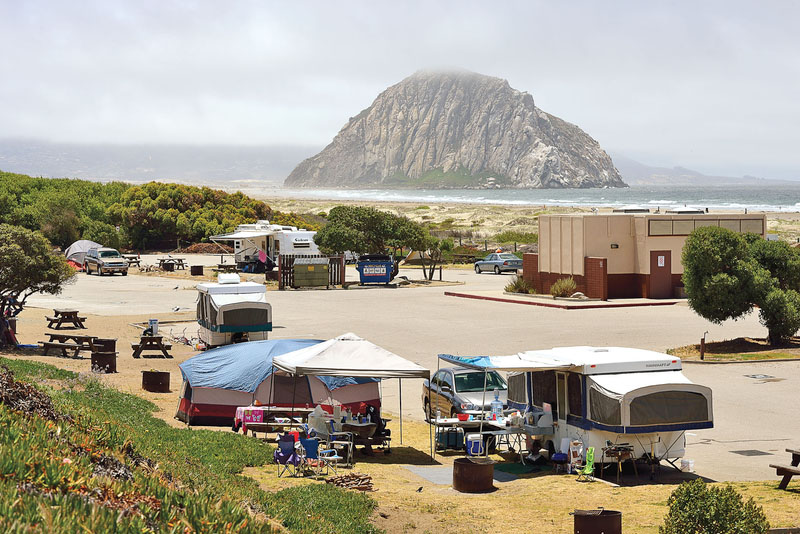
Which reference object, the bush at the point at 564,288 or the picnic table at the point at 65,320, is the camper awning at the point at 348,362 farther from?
the bush at the point at 564,288

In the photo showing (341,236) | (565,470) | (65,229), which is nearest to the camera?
(565,470)

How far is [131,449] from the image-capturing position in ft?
29.0

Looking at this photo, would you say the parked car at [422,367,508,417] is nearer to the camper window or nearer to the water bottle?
the water bottle

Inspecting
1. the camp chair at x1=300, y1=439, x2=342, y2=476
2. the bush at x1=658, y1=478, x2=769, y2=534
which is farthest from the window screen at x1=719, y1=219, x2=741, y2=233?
the bush at x1=658, y1=478, x2=769, y2=534

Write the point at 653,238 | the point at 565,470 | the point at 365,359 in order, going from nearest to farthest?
the point at 565,470 < the point at 365,359 < the point at 653,238

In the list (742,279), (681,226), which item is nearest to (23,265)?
(742,279)

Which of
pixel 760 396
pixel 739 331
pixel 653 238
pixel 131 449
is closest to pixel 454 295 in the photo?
pixel 653 238

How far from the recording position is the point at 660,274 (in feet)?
131

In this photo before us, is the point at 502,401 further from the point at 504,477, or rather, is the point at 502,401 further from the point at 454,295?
the point at 454,295

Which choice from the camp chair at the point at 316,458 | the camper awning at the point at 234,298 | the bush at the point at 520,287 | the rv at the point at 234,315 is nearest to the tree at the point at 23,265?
the rv at the point at 234,315

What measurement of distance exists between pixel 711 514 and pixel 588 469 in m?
4.66

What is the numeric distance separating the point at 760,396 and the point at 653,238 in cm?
2203

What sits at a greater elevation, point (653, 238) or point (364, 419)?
point (653, 238)

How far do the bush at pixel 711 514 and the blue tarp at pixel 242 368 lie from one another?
8.24 metres
